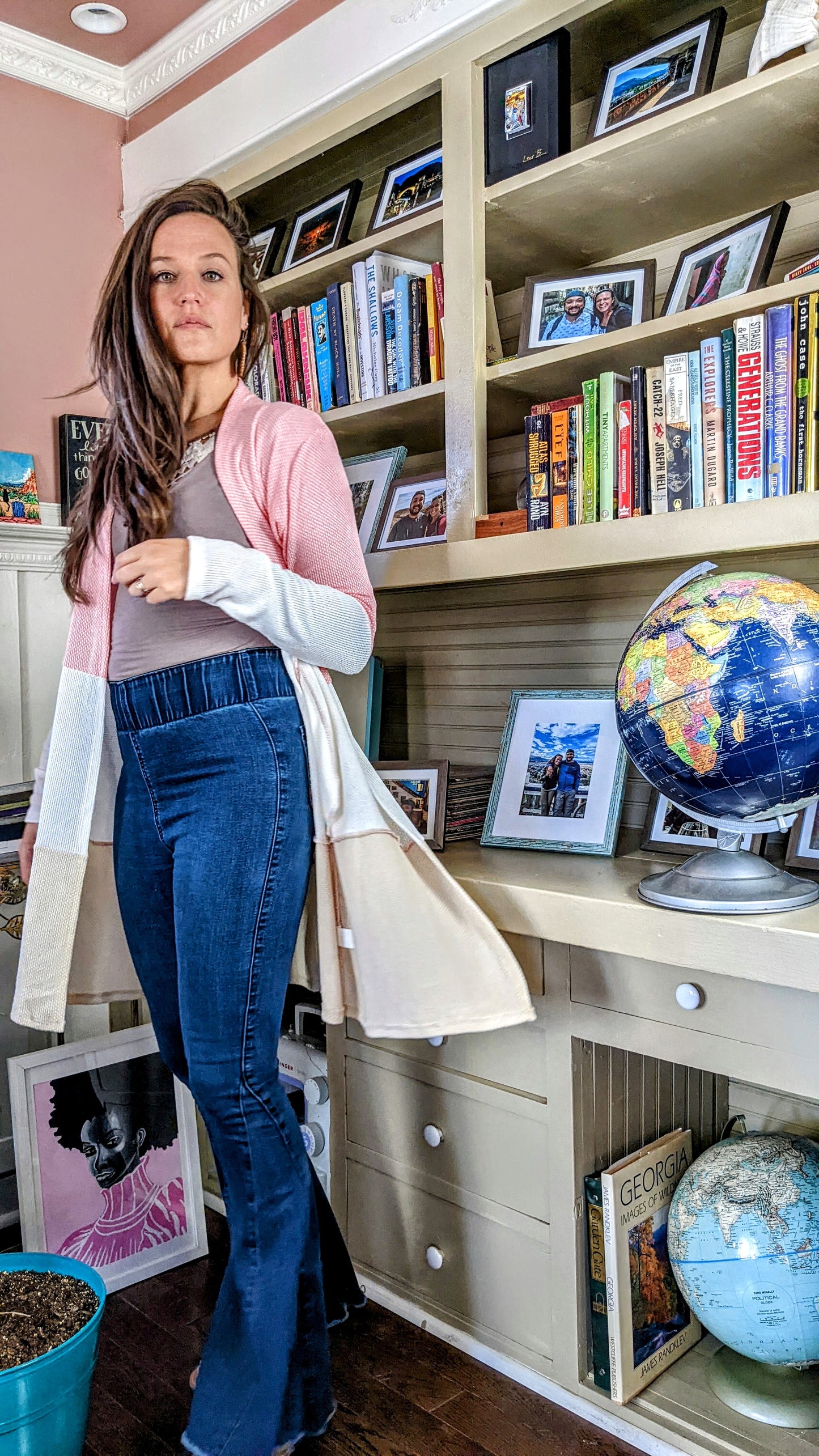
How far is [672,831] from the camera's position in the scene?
5.57ft

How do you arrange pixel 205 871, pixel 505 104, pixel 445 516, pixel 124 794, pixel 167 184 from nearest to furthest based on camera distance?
1. pixel 205 871
2. pixel 124 794
3. pixel 505 104
4. pixel 445 516
5. pixel 167 184

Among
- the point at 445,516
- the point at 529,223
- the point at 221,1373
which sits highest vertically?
the point at 529,223

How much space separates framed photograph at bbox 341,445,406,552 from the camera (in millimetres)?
1980

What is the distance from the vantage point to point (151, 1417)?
153 centimetres

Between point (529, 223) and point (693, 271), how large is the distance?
33 centimetres

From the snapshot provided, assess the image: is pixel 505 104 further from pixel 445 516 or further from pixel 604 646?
pixel 604 646

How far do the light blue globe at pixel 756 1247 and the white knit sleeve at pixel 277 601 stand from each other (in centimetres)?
88

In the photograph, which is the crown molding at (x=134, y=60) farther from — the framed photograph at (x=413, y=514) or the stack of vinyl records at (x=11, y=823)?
the stack of vinyl records at (x=11, y=823)

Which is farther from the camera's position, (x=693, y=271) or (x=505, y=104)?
(x=505, y=104)

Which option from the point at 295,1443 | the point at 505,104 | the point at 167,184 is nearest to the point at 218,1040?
the point at 295,1443

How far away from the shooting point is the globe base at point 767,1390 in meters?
1.42

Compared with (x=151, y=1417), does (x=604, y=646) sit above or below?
above

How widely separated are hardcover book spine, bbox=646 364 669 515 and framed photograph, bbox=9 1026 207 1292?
1.33m

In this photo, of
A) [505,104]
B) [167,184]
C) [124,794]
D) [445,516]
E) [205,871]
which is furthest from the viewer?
[167,184]
